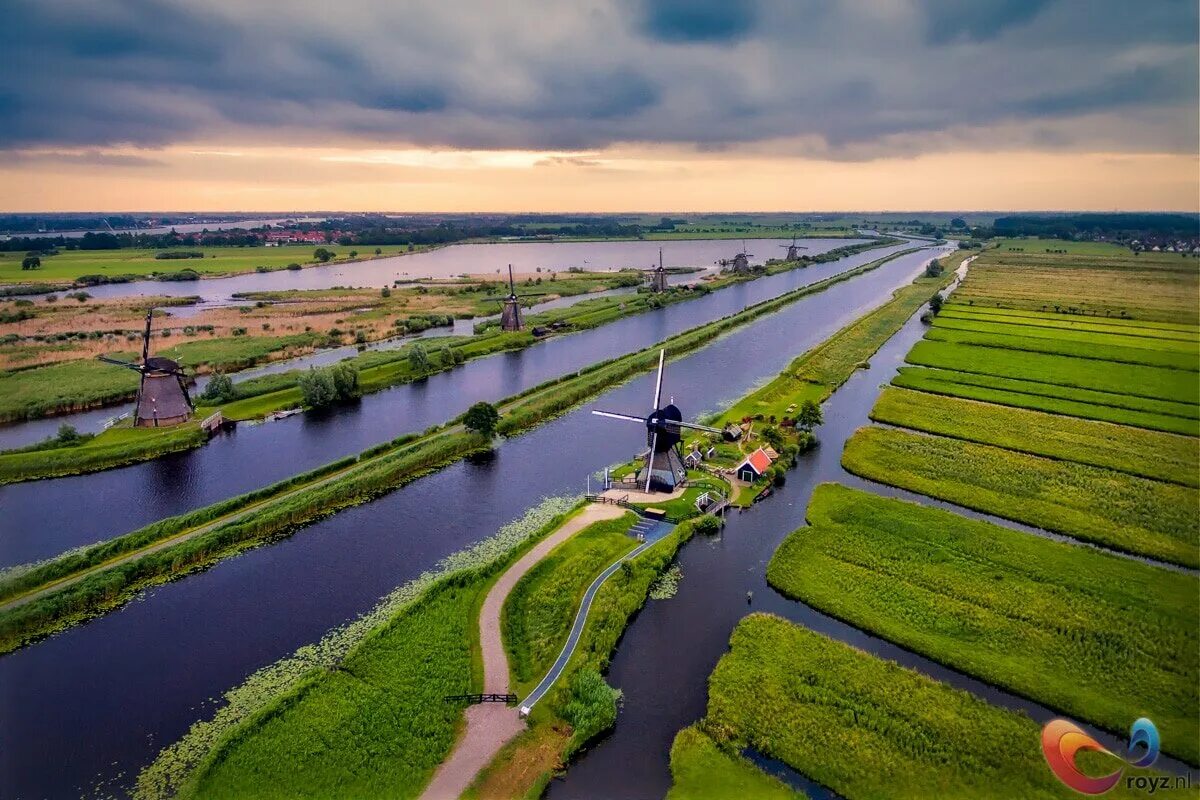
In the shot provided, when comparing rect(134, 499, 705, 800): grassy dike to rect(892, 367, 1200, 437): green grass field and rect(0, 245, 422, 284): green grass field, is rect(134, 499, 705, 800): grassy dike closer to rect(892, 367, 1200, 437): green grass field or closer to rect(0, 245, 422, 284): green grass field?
rect(892, 367, 1200, 437): green grass field

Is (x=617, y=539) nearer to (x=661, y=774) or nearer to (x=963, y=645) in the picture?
(x=661, y=774)

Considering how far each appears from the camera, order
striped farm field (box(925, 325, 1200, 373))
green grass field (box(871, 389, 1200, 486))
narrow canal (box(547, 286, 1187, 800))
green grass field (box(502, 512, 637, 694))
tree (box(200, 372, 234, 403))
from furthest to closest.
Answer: tree (box(200, 372, 234, 403))
striped farm field (box(925, 325, 1200, 373))
green grass field (box(871, 389, 1200, 486))
green grass field (box(502, 512, 637, 694))
narrow canal (box(547, 286, 1187, 800))

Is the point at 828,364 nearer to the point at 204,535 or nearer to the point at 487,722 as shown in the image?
the point at 487,722

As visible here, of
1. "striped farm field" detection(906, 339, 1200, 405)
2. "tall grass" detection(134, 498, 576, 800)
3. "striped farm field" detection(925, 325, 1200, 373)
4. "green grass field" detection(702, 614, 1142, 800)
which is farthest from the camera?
"striped farm field" detection(906, 339, 1200, 405)

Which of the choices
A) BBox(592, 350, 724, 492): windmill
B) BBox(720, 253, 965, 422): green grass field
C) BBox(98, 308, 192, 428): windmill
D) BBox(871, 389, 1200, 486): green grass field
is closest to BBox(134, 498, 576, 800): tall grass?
BBox(592, 350, 724, 492): windmill

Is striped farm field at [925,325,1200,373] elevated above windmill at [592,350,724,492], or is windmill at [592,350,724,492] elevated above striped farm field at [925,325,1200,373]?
striped farm field at [925,325,1200,373]

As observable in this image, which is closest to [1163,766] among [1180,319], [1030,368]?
[1180,319]

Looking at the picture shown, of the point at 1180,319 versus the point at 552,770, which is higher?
the point at 1180,319
